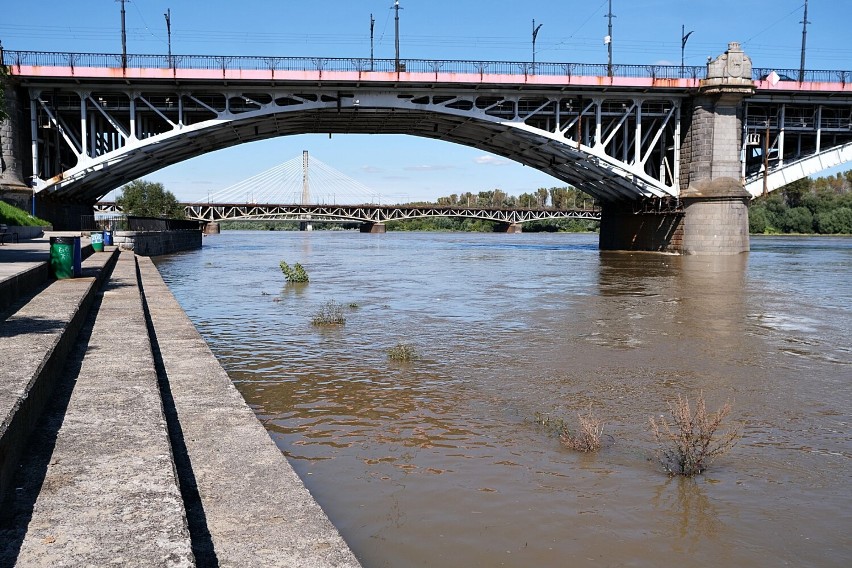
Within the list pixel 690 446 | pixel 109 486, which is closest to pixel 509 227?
pixel 690 446

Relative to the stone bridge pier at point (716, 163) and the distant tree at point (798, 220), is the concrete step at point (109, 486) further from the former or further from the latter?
the distant tree at point (798, 220)

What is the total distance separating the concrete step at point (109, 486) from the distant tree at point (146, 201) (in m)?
83.9

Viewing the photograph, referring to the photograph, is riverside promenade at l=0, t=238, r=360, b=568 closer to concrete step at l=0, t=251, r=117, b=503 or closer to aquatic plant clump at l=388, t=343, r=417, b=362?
concrete step at l=0, t=251, r=117, b=503

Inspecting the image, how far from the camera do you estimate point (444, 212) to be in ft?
388

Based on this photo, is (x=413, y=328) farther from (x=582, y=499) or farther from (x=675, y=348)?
(x=582, y=499)

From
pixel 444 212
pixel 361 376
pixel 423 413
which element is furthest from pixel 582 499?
pixel 444 212

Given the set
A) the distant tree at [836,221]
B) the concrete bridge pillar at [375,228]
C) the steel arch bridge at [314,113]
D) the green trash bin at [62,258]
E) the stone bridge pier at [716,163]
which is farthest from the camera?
the concrete bridge pillar at [375,228]

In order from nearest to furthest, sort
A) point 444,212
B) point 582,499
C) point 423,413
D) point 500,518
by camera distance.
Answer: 1. point 500,518
2. point 582,499
3. point 423,413
4. point 444,212

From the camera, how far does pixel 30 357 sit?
548 cm

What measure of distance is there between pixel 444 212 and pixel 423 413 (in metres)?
112

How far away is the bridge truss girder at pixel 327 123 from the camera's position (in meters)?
42.4

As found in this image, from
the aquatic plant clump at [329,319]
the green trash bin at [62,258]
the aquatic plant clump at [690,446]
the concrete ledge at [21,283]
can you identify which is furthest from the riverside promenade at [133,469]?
the aquatic plant clump at [329,319]

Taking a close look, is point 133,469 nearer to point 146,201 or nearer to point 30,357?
point 30,357

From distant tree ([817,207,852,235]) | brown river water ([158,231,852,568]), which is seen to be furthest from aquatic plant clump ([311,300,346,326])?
distant tree ([817,207,852,235])
